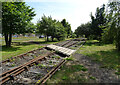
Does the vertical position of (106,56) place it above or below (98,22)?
below

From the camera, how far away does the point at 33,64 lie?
6.02 meters

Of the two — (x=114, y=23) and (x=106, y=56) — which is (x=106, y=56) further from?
(x=114, y=23)

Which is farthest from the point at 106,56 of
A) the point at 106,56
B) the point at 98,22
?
the point at 98,22

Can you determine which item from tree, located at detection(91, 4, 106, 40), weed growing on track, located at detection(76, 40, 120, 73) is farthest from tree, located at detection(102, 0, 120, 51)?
tree, located at detection(91, 4, 106, 40)

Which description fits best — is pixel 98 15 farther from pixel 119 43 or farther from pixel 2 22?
pixel 2 22

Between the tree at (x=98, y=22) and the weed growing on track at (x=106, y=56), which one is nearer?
the weed growing on track at (x=106, y=56)

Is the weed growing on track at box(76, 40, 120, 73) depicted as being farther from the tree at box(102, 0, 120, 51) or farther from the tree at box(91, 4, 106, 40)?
the tree at box(91, 4, 106, 40)

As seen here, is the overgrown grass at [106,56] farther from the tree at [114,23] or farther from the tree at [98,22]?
the tree at [98,22]

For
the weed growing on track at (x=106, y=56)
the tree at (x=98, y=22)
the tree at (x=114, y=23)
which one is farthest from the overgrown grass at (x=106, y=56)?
the tree at (x=98, y=22)

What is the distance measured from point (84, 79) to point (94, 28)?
19.0 metres

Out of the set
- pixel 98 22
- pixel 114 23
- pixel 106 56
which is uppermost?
pixel 98 22

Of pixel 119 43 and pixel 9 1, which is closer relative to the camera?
pixel 119 43

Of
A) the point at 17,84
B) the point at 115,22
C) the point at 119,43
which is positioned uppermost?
the point at 115,22

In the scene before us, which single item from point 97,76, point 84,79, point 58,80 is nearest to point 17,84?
point 58,80
